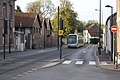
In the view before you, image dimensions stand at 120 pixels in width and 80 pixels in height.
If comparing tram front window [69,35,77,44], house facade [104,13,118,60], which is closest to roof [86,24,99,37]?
tram front window [69,35,77,44]

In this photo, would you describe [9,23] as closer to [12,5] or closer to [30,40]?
[12,5]

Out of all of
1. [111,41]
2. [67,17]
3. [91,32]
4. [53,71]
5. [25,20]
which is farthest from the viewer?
[91,32]

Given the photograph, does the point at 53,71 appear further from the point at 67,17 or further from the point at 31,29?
the point at 67,17

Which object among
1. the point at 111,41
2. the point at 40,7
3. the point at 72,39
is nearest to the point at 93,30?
the point at 40,7

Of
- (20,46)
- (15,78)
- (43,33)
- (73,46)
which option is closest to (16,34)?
(20,46)

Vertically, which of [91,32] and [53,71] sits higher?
[91,32]

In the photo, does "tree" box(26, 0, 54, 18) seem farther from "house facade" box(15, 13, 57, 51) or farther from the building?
the building

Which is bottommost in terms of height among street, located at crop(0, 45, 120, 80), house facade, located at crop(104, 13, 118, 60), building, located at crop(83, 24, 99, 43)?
street, located at crop(0, 45, 120, 80)

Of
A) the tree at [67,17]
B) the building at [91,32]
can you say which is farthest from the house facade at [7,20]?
the building at [91,32]

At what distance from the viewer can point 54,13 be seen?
111062 mm

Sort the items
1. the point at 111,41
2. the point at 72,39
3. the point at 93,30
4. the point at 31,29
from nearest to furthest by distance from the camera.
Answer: the point at 111,41
the point at 72,39
the point at 31,29
the point at 93,30

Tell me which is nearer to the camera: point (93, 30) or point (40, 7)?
point (40, 7)

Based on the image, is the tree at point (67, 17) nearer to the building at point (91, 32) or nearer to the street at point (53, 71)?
the building at point (91, 32)

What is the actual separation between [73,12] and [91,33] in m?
76.4
